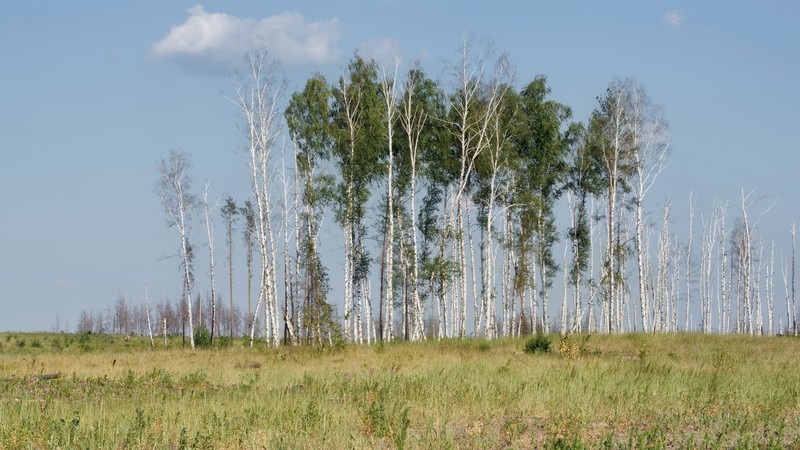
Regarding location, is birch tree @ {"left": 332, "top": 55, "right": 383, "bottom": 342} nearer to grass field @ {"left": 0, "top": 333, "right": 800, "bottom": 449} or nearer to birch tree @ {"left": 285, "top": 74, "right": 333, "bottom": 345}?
birch tree @ {"left": 285, "top": 74, "right": 333, "bottom": 345}

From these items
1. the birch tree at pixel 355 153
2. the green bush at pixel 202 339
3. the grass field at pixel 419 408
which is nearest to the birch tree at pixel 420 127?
the birch tree at pixel 355 153

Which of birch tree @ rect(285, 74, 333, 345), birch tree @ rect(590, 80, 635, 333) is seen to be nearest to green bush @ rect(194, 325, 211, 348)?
birch tree @ rect(285, 74, 333, 345)

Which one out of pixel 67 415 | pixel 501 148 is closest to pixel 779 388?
pixel 67 415

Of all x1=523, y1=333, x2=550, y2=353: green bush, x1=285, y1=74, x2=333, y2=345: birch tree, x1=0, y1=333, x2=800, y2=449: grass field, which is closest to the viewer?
→ x1=0, y1=333, x2=800, y2=449: grass field

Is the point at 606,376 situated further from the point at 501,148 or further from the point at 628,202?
the point at 628,202

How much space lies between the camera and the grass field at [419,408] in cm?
867

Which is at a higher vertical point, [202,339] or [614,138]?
[614,138]

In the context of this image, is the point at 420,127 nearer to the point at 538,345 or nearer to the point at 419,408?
the point at 538,345

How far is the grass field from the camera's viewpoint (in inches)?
341

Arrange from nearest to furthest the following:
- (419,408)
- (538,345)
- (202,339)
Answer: (419,408), (538,345), (202,339)

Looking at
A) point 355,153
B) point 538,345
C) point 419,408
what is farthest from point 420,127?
point 419,408

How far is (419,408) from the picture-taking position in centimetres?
1051

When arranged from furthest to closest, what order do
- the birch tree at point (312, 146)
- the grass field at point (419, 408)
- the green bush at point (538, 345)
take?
1. the birch tree at point (312, 146)
2. the green bush at point (538, 345)
3. the grass field at point (419, 408)

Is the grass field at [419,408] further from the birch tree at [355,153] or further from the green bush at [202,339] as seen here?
the green bush at [202,339]
